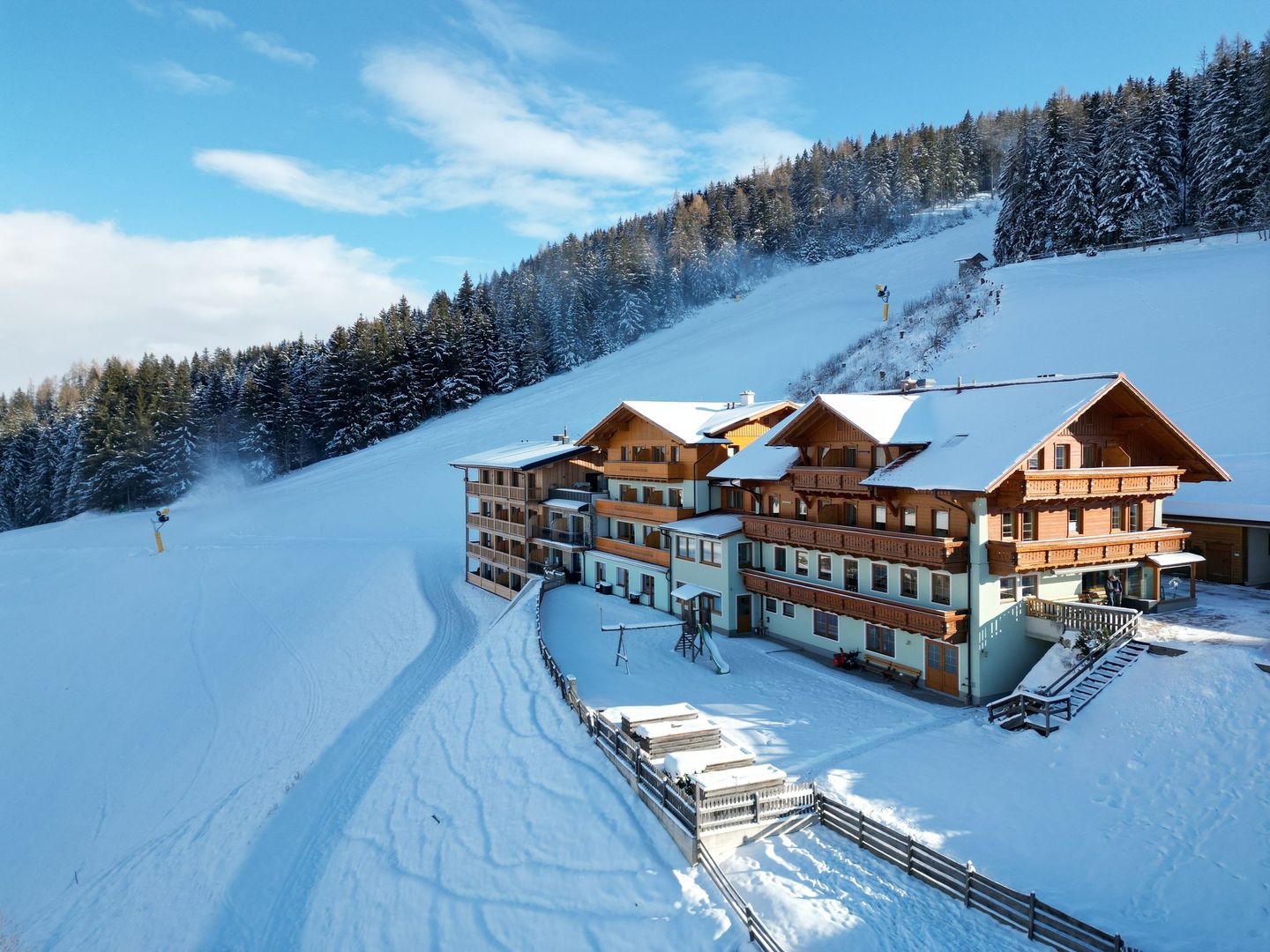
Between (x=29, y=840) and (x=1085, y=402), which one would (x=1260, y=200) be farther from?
(x=29, y=840)

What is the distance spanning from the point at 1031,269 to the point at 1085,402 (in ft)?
158

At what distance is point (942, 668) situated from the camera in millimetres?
22719

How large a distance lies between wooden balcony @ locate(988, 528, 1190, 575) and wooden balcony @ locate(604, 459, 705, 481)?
15.1 metres

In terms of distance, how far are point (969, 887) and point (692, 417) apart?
26136 millimetres

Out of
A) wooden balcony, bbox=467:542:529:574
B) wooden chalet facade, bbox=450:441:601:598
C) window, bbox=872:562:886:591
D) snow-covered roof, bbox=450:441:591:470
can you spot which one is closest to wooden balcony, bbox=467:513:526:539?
wooden chalet facade, bbox=450:441:601:598

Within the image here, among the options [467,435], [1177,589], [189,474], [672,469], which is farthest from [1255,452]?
[189,474]

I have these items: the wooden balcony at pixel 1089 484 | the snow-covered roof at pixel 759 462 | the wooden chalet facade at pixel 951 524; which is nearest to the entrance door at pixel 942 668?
the wooden chalet facade at pixel 951 524

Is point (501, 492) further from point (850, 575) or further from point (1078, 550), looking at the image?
point (1078, 550)

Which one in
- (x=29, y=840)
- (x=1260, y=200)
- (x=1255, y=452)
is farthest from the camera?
(x=1260, y=200)

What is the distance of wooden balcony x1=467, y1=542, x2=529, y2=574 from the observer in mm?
42469

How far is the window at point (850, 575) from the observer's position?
25.8 m

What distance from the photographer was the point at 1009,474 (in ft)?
68.9

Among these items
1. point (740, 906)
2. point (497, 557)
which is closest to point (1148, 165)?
point (497, 557)

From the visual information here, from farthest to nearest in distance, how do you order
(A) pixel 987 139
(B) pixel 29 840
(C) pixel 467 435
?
(A) pixel 987 139, (C) pixel 467 435, (B) pixel 29 840
